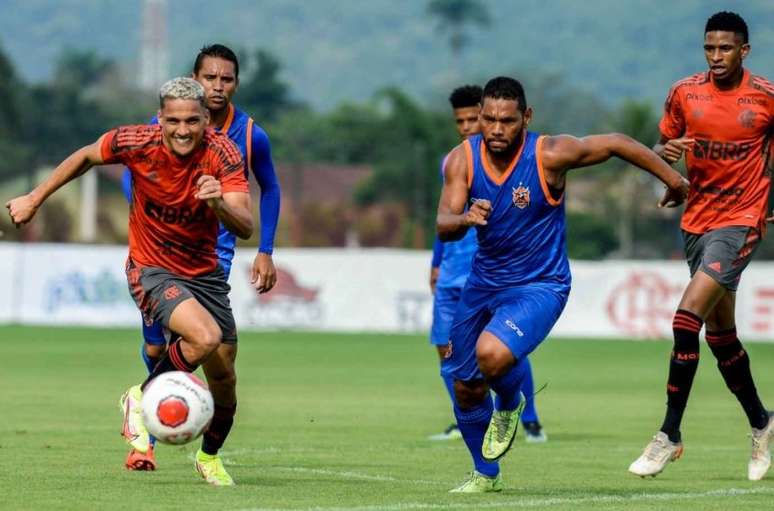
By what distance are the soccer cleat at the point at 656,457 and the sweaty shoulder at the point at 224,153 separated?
123 inches

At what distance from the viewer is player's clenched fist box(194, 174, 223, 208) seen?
913 cm

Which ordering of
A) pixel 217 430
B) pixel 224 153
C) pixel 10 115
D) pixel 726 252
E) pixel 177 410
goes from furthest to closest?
pixel 10 115, pixel 726 252, pixel 217 430, pixel 224 153, pixel 177 410

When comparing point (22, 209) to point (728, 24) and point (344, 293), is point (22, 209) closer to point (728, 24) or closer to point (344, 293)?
point (728, 24)

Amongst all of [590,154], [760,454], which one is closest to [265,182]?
[590,154]

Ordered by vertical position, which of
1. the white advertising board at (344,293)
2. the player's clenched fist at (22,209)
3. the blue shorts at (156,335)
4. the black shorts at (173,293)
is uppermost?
the player's clenched fist at (22,209)

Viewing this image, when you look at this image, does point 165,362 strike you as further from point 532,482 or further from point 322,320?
point 322,320

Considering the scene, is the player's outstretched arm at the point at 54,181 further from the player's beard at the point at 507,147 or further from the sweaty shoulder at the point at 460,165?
the player's beard at the point at 507,147

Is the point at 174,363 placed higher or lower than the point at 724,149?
lower

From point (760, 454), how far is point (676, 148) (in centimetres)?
211

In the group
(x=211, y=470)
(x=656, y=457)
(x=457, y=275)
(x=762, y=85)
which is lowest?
(x=211, y=470)

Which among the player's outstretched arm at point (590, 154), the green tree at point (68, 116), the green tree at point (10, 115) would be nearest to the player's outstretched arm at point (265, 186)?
the player's outstretched arm at point (590, 154)

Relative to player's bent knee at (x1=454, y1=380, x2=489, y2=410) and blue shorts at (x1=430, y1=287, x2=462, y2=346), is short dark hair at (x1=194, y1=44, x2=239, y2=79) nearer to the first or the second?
player's bent knee at (x1=454, y1=380, x2=489, y2=410)

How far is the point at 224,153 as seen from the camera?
9.80m

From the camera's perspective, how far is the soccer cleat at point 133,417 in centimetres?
1022
